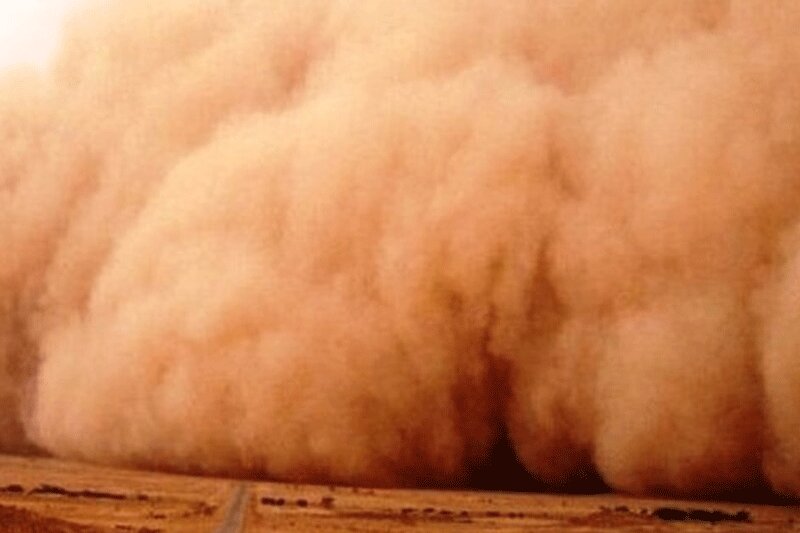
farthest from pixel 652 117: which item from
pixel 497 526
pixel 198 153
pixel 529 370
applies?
pixel 198 153

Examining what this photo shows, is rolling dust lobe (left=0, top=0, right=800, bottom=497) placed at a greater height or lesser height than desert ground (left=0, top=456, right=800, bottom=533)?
greater

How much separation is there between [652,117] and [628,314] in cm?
29

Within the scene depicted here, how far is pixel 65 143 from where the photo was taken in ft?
5.97

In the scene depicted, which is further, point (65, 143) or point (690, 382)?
point (65, 143)

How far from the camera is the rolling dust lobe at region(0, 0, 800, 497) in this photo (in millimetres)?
1376

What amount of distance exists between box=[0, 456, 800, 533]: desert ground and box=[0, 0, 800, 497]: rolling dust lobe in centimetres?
9

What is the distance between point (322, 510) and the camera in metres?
1.29

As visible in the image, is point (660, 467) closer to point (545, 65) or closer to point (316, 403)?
point (316, 403)

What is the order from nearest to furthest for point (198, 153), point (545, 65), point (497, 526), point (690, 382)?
1. point (497, 526)
2. point (690, 382)
3. point (545, 65)
4. point (198, 153)

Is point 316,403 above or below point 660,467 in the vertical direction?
above

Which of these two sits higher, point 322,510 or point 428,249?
point 428,249

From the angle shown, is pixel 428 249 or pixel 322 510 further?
pixel 428 249

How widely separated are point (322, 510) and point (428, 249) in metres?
0.43

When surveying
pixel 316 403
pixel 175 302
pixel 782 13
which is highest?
pixel 782 13
